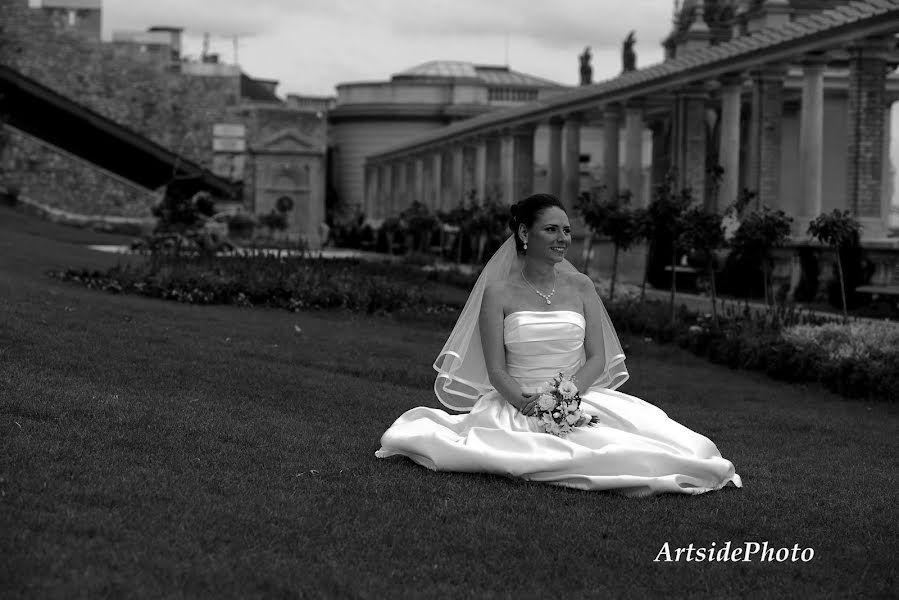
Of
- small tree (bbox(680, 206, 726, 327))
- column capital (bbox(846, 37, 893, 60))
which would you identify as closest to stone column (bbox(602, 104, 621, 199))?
column capital (bbox(846, 37, 893, 60))

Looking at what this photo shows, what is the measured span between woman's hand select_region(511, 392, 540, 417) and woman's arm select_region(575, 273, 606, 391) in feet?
1.37

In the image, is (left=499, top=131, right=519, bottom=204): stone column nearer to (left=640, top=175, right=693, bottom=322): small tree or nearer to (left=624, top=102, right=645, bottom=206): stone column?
(left=624, top=102, right=645, bottom=206): stone column

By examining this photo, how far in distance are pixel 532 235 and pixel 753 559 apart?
8.19ft

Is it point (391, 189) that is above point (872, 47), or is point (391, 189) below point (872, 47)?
below

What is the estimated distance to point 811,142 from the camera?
941 inches

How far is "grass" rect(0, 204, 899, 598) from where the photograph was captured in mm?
5352

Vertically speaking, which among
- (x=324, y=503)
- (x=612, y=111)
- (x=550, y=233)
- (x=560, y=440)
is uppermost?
→ (x=612, y=111)

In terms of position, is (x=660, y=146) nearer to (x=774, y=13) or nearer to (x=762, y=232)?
(x=774, y=13)

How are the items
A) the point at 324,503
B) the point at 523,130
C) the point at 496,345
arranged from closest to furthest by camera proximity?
the point at 324,503
the point at 496,345
the point at 523,130

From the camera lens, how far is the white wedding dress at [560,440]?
23.5 feet

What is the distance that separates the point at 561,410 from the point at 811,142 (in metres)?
18.0

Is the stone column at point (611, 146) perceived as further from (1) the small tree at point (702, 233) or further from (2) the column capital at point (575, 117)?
(1) the small tree at point (702, 233)

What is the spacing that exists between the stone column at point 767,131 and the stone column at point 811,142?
6.30 ft

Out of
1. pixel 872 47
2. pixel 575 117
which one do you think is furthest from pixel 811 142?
pixel 575 117
